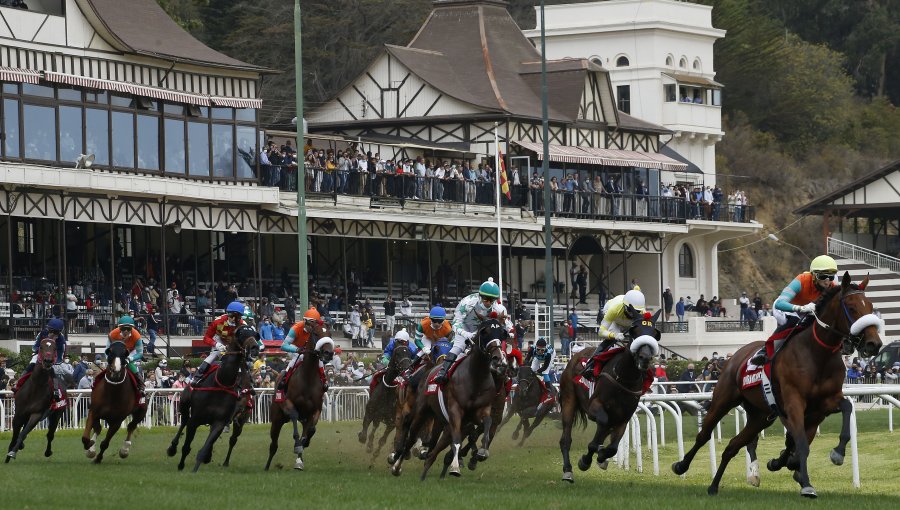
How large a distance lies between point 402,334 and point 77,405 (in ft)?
27.1

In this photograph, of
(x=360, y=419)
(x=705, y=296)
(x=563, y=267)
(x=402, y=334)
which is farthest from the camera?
(x=705, y=296)

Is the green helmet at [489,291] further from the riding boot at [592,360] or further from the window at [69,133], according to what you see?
the window at [69,133]

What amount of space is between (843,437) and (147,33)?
28.8m

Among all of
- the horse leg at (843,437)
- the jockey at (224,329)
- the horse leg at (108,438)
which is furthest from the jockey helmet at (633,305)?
the horse leg at (108,438)

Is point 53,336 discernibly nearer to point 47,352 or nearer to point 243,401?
point 47,352

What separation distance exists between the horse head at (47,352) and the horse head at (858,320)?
976cm

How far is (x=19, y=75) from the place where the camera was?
37.4 metres

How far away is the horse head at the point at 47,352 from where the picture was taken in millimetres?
21172

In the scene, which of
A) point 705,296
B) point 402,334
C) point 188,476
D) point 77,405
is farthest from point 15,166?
point 705,296

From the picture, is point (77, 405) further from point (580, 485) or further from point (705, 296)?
point (705, 296)

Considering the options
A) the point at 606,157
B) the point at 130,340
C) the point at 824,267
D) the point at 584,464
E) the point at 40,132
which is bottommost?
the point at 584,464

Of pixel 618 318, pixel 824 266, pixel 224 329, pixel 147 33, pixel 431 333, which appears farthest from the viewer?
pixel 147 33

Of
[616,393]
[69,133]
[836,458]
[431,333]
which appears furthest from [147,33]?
[836,458]

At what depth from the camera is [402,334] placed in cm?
2262
